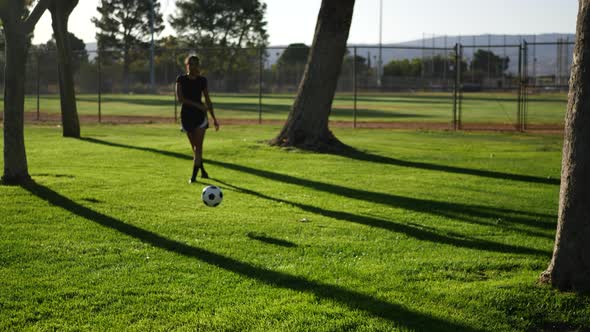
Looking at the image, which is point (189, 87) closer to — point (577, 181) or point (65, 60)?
point (577, 181)

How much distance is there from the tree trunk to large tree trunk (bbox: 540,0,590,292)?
8071 mm

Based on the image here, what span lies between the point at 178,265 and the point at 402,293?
2030 millimetres

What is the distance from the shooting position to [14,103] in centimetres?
1085

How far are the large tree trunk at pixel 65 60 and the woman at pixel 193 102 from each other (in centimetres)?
923

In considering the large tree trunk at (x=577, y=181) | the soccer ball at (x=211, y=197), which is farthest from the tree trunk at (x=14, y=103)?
the large tree trunk at (x=577, y=181)

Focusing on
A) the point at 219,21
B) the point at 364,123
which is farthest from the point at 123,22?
the point at 364,123

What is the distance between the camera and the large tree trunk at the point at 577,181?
18.2ft

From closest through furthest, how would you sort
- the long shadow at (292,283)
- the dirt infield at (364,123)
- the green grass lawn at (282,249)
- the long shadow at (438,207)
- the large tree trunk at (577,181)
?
the long shadow at (292,283), the green grass lawn at (282,249), the large tree trunk at (577,181), the long shadow at (438,207), the dirt infield at (364,123)

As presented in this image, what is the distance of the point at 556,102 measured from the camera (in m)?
49.5

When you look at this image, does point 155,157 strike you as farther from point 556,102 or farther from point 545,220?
point 556,102

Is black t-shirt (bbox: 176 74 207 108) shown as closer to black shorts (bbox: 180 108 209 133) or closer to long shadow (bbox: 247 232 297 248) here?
black shorts (bbox: 180 108 209 133)

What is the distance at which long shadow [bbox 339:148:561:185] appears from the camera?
1288 centimetres

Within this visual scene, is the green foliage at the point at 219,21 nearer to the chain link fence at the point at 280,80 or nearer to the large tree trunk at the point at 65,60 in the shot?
the chain link fence at the point at 280,80

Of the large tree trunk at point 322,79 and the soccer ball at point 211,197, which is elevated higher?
the large tree trunk at point 322,79
